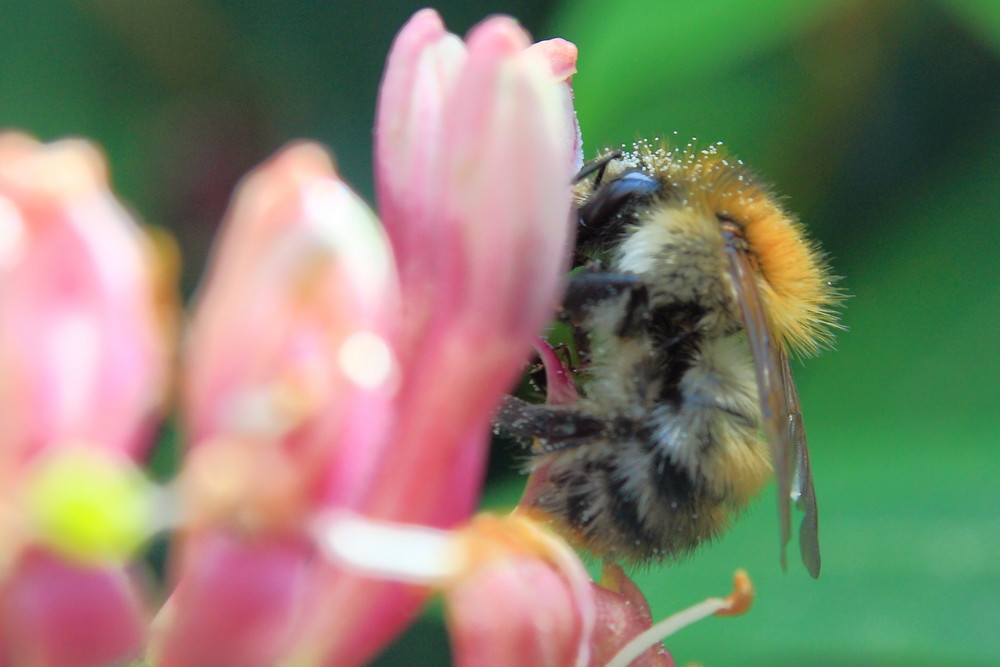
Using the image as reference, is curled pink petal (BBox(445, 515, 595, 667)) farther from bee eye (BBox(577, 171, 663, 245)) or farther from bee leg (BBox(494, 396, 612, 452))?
bee eye (BBox(577, 171, 663, 245))

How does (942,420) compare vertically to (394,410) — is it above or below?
below

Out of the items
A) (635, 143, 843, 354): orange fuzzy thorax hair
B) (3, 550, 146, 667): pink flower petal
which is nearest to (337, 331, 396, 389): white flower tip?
(3, 550, 146, 667): pink flower petal

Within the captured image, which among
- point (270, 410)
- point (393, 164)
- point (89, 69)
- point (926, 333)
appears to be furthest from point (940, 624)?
point (89, 69)

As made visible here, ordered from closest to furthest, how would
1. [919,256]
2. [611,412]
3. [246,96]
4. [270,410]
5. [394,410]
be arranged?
[270,410] → [394,410] → [611,412] → [919,256] → [246,96]

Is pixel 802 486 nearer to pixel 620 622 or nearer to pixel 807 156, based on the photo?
pixel 620 622

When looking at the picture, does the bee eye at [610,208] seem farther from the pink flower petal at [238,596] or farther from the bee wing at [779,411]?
the pink flower petal at [238,596]

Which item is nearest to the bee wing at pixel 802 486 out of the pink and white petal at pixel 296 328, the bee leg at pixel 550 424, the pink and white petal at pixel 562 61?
the bee leg at pixel 550 424

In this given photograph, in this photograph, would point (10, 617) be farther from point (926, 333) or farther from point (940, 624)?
point (926, 333)
